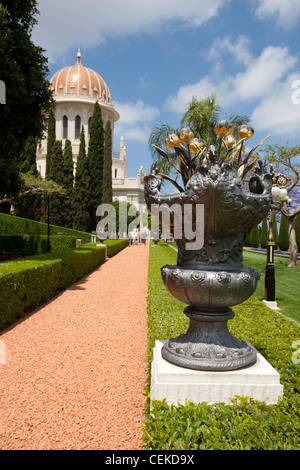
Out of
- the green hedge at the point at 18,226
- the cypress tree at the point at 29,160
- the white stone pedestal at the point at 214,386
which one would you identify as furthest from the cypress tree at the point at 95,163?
the white stone pedestal at the point at 214,386

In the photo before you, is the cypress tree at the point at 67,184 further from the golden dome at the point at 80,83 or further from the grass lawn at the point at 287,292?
the grass lawn at the point at 287,292

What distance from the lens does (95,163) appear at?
35438mm

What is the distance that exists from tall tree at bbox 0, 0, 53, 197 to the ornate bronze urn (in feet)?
24.0

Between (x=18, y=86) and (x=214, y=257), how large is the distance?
26.5ft

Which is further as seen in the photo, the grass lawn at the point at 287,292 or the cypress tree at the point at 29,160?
the cypress tree at the point at 29,160

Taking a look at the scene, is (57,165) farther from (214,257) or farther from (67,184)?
(214,257)

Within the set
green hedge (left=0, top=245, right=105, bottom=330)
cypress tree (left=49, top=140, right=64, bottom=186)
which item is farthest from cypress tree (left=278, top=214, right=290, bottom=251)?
cypress tree (left=49, top=140, right=64, bottom=186)

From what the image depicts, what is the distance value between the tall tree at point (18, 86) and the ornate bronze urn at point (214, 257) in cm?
732

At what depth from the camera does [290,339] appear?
11.6ft

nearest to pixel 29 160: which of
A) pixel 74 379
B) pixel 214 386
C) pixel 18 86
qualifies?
pixel 18 86

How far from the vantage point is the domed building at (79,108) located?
45312mm
